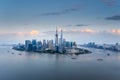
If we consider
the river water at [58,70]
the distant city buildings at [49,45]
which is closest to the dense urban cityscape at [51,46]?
the distant city buildings at [49,45]

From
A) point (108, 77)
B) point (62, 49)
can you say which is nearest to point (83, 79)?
point (108, 77)

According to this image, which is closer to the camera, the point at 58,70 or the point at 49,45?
the point at 58,70

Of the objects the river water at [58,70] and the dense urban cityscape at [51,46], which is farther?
the dense urban cityscape at [51,46]

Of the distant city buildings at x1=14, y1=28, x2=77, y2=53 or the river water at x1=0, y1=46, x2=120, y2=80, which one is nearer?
the river water at x1=0, y1=46, x2=120, y2=80

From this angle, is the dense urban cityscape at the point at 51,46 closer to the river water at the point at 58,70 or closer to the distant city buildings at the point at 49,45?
the distant city buildings at the point at 49,45

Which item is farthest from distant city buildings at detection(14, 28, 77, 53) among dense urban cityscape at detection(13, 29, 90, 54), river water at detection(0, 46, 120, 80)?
river water at detection(0, 46, 120, 80)

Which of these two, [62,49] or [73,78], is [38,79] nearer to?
[73,78]

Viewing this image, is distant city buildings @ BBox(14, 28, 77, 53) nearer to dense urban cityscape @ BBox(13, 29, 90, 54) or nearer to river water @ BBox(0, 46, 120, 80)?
dense urban cityscape @ BBox(13, 29, 90, 54)

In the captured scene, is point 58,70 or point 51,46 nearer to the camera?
point 58,70

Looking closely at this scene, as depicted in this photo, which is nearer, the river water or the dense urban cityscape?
the river water

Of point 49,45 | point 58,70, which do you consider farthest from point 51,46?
A: point 58,70

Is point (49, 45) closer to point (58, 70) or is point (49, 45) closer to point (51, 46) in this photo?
point (51, 46)
